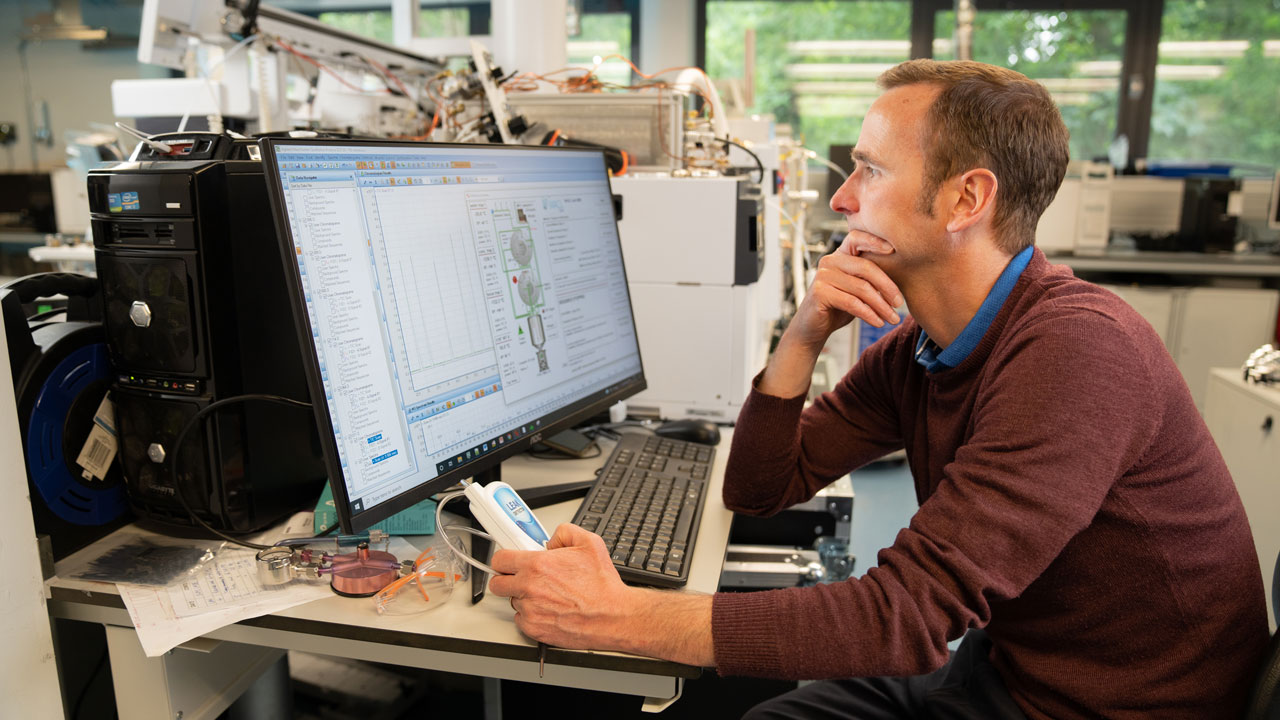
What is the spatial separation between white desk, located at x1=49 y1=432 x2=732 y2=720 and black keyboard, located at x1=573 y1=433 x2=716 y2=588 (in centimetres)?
4

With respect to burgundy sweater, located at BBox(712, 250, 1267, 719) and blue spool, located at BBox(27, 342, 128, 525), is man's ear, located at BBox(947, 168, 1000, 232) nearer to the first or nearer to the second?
burgundy sweater, located at BBox(712, 250, 1267, 719)

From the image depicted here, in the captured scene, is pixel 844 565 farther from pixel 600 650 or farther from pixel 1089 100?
pixel 1089 100

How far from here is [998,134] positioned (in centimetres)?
90

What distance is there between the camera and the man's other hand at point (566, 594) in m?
0.76

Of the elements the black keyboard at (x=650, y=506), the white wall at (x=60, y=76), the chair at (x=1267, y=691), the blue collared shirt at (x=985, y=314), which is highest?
the white wall at (x=60, y=76)

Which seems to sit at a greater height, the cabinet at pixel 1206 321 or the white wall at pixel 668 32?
the white wall at pixel 668 32

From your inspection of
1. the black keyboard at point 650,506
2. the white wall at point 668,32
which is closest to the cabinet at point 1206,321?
the white wall at point 668,32

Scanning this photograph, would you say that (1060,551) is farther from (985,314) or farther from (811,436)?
(811,436)

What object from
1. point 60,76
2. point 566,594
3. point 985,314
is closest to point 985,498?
point 985,314

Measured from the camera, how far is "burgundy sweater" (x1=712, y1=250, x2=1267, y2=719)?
2.45ft

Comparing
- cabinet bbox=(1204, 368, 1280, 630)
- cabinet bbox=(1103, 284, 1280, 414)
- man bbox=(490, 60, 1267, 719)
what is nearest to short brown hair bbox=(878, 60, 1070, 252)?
man bbox=(490, 60, 1267, 719)

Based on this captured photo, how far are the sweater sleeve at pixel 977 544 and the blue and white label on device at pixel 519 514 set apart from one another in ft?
0.61

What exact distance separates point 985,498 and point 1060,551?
10 cm

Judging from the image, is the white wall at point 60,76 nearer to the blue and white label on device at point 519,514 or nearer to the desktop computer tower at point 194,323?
the desktop computer tower at point 194,323
